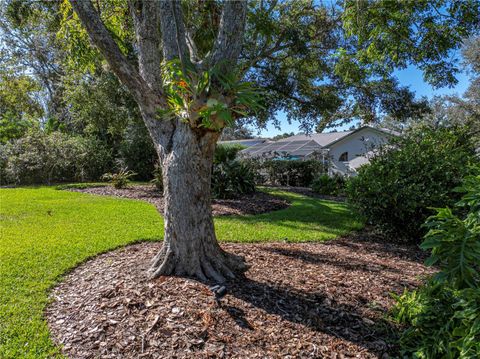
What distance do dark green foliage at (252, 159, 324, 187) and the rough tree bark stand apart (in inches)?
511

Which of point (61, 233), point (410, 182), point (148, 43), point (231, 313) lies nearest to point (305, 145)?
point (410, 182)

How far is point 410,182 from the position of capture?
5.70 metres

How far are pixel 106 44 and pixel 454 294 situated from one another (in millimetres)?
3515

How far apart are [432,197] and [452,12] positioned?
9.89 ft

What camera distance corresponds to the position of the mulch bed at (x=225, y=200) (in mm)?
8516

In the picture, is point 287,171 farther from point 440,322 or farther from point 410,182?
point 440,322

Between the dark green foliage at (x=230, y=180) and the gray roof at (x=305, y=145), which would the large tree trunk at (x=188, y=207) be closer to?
the dark green foliage at (x=230, y=180)

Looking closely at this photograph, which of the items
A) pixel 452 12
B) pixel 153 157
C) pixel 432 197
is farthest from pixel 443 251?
pixel 153 157

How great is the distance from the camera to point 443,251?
7.23 feet

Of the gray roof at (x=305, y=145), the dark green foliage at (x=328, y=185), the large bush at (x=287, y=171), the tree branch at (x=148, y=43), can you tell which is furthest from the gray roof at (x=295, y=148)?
the tree branch at (x=148, y=43)

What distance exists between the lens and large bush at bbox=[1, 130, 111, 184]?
41.3 ft

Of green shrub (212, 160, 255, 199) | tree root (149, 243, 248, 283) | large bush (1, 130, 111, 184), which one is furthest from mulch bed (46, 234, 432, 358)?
large bush (1, 130, 111, 184)

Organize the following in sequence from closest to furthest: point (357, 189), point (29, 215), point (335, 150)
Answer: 1. point (357, 189)
2. point (29, 215)
3. point (335, 150)

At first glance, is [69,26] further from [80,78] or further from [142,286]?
[80,78]
